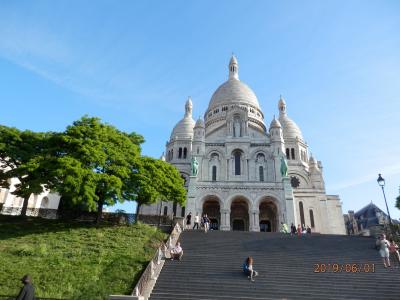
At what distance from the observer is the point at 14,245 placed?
57.8 ft

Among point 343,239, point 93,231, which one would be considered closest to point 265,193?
point 343,239

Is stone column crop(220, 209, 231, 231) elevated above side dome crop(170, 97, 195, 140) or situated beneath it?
situated beneath

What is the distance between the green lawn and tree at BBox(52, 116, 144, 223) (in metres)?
2.36

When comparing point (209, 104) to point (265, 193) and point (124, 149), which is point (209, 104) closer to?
A: point (265, 193)

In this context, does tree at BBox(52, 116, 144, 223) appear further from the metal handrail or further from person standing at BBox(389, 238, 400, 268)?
person standing at BBox(389, 238, 400, 268)

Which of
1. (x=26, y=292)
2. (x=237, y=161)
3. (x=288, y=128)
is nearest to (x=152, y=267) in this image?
(x=26, y=292)

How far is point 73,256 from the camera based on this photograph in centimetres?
1603

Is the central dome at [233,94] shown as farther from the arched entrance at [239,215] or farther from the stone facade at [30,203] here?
the stone facade at [30,203]

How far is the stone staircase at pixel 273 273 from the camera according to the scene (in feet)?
A: 41.2

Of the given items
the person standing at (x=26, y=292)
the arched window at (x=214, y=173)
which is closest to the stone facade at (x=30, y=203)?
the arched window at (x=214, y=173)

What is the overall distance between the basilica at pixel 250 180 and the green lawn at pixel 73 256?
13334 millimetres

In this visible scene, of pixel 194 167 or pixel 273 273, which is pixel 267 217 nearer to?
pixel 194 167

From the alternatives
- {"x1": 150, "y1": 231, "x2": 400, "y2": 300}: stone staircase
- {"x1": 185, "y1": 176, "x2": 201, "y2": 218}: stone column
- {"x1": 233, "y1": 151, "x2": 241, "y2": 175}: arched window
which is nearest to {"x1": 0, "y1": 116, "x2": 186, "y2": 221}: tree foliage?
{"x1": 185, "y1": 176, "x2": 201, "y2": 218}: stone column

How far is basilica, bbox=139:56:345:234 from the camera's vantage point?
33.2m
